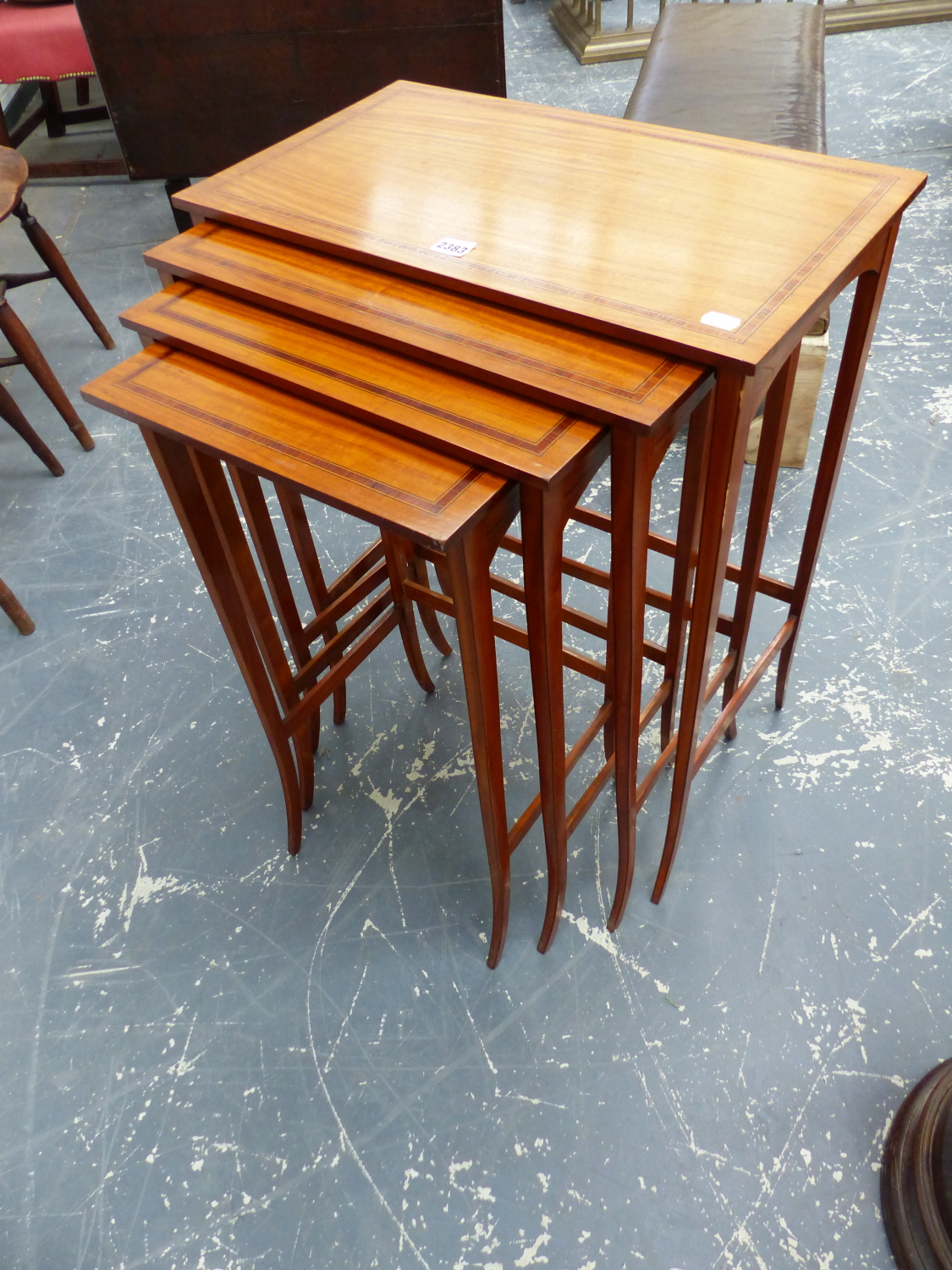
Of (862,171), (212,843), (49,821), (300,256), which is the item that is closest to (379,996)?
(212,843)

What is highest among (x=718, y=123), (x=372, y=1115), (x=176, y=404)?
(x=176, y=404)

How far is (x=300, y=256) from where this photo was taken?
113cm

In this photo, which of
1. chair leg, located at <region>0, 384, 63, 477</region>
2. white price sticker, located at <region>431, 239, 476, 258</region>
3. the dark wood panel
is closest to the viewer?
white price sticker, located at <region>431, 239, 476, 258</region>

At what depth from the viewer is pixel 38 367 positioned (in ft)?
7.96

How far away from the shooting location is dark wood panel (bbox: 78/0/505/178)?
8.63 feet

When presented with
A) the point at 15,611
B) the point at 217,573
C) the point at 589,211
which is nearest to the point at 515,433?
the point at 589,211

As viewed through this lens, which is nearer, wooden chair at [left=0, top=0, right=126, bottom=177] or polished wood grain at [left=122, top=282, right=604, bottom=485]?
polished wood grain at [left=122, top=282, right=604, bottom=485]

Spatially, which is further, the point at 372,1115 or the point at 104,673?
the point at 104,673

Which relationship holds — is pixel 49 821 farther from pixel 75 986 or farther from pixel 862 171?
pixel 862 171

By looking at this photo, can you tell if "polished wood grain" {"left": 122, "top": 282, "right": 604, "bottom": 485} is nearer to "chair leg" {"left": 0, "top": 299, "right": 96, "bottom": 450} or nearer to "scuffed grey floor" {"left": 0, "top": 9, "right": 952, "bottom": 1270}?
"scuffed grey floor" {"left": 0, "top": 9, "right": 952, "bottom": 1270}

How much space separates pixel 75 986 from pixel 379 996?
54cm

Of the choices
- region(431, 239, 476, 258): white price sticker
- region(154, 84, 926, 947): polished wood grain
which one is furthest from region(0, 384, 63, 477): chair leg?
region(431, 239, 476, 258): white price sticker

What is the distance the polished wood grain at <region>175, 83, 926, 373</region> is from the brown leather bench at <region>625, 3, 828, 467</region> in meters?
1.04

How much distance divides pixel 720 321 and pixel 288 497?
0.82 metres
